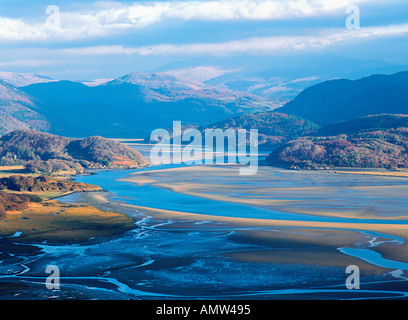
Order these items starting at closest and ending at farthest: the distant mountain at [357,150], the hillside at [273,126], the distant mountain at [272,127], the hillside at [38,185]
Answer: the hillside at [38,185]
the distant mountain at [357,150]
the distant mountain at [272,127]
the hillside at [273,126]

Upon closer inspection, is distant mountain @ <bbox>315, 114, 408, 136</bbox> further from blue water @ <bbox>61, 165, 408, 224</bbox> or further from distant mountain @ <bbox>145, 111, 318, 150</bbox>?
blue water @ <bbox>61, 165, 408, 224</bbox>

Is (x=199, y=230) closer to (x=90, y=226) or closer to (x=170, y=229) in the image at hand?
(x=170, y=229)

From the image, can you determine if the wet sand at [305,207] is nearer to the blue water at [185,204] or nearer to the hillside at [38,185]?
the blue water at [185,204]

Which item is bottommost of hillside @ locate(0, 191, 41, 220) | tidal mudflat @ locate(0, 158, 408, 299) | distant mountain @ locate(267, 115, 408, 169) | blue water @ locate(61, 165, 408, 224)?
tidal mudflat @ locate(0, 158, 408, 299)

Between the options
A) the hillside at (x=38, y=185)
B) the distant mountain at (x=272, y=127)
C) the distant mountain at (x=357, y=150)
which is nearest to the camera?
the hillside at (x=38, y=185)

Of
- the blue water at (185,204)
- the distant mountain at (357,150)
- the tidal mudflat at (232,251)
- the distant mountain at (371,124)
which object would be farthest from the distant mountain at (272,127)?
the tidal mudflat at (232,251)

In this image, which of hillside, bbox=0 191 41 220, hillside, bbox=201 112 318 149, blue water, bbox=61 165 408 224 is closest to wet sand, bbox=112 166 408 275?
blue water, bbox=61 165 408 224

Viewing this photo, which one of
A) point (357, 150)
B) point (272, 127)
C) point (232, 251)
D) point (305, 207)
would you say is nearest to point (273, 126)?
point (272, 127)
